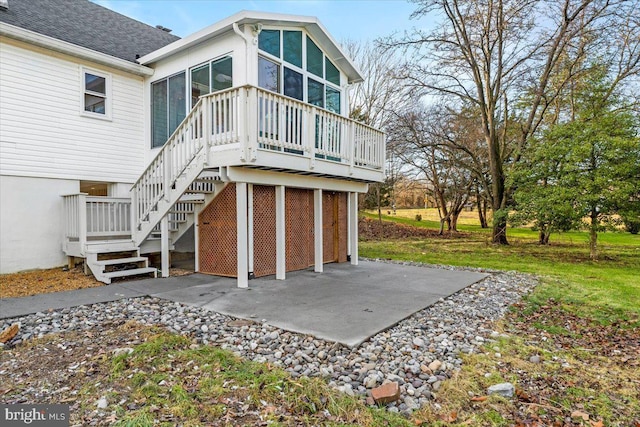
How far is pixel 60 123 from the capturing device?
756 cm

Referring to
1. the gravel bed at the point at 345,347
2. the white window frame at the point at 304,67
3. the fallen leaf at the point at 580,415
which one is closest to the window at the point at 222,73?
the white window frame at the point at 304,67

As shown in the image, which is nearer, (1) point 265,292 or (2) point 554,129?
(1) point 265,292

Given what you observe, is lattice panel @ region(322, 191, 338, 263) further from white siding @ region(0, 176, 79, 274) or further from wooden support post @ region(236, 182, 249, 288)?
white siding @ region(0, 176, 79, 274)

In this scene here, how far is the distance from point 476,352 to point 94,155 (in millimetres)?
8511

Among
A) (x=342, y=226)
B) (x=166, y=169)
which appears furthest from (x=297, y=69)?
(x=342, y=226)

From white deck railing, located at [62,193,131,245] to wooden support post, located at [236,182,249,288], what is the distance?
2756 mm

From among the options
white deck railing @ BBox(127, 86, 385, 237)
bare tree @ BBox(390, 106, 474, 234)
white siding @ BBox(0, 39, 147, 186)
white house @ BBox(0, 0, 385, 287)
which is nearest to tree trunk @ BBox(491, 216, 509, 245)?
bare tree @ BBox(390, 106, 474, 234)

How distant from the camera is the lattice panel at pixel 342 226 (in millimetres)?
9422

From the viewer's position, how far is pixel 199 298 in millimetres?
5371

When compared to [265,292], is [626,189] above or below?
above

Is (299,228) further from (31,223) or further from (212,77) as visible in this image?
(31,223)

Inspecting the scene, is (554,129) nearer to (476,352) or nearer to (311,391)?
(476,352)

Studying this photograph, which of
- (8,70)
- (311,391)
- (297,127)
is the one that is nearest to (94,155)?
(8,70)

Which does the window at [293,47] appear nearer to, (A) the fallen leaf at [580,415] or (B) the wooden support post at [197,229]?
Answer: (B) the wooden support post at [197,229]
